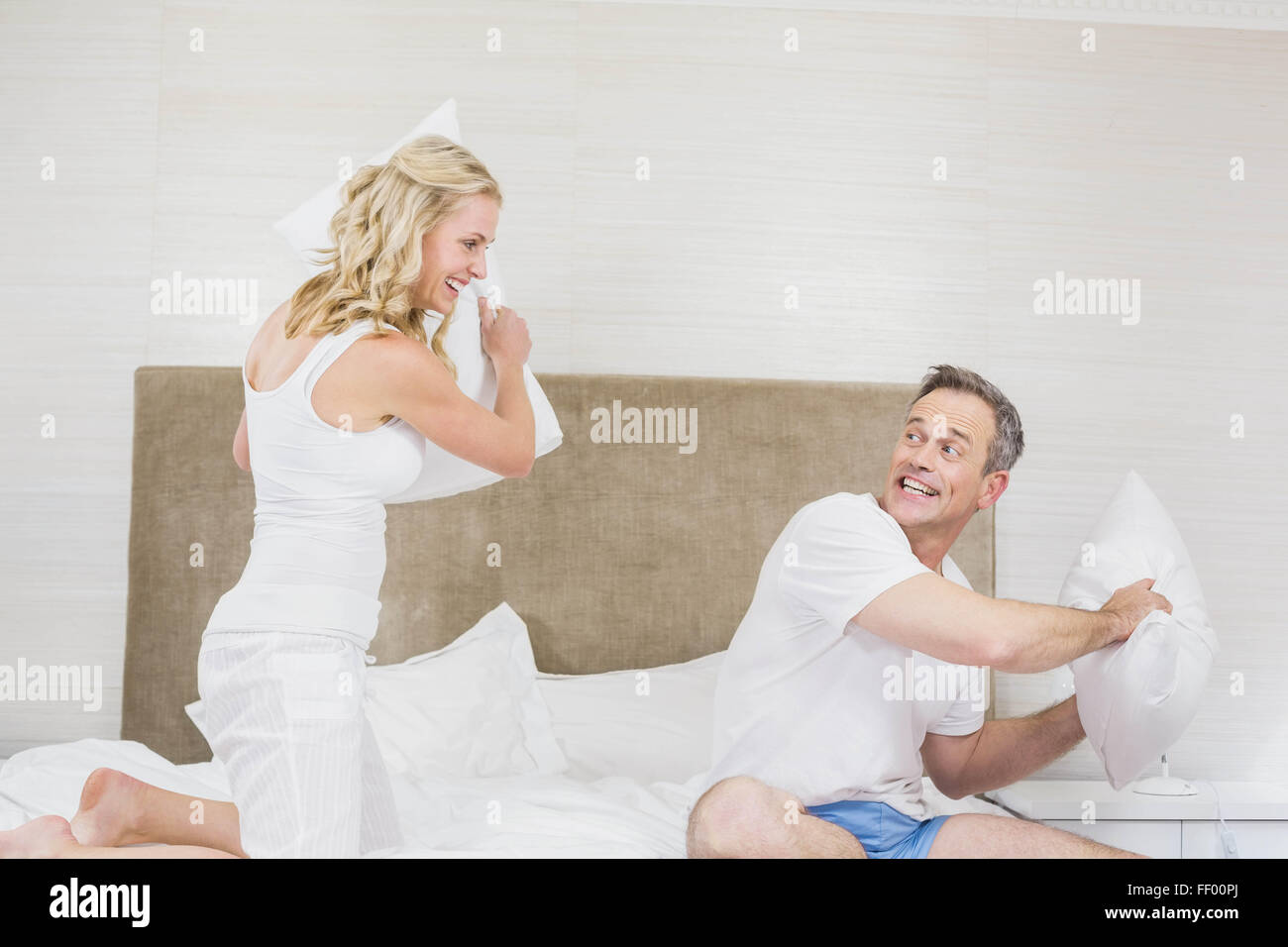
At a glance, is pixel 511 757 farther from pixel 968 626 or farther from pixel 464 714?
pixel 968 626

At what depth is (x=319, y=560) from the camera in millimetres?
1604

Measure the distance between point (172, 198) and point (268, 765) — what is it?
1.56 meters

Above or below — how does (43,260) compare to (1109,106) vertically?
below

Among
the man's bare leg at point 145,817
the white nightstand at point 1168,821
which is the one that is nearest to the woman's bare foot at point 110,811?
the man's bare leg at point 145,817

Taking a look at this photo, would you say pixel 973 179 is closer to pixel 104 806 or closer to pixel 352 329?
pixel 352 329

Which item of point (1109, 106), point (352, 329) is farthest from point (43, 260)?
point (1109, 106)

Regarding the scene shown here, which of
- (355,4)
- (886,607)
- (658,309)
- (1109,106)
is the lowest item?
(886,607)

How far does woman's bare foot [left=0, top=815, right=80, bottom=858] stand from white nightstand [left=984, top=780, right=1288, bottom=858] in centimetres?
172

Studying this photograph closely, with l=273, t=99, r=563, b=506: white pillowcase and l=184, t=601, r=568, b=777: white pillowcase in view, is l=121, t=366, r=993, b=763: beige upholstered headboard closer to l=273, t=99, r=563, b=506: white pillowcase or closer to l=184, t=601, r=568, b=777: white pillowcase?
l=184, t=601, r=568, b=777: white pillowcase

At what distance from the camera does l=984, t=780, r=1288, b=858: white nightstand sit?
7.32 feet

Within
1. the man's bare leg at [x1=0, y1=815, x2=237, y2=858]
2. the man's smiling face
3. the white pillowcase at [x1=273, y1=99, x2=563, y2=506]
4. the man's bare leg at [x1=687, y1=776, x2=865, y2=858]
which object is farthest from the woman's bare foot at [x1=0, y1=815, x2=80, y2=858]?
the man's smiling face
